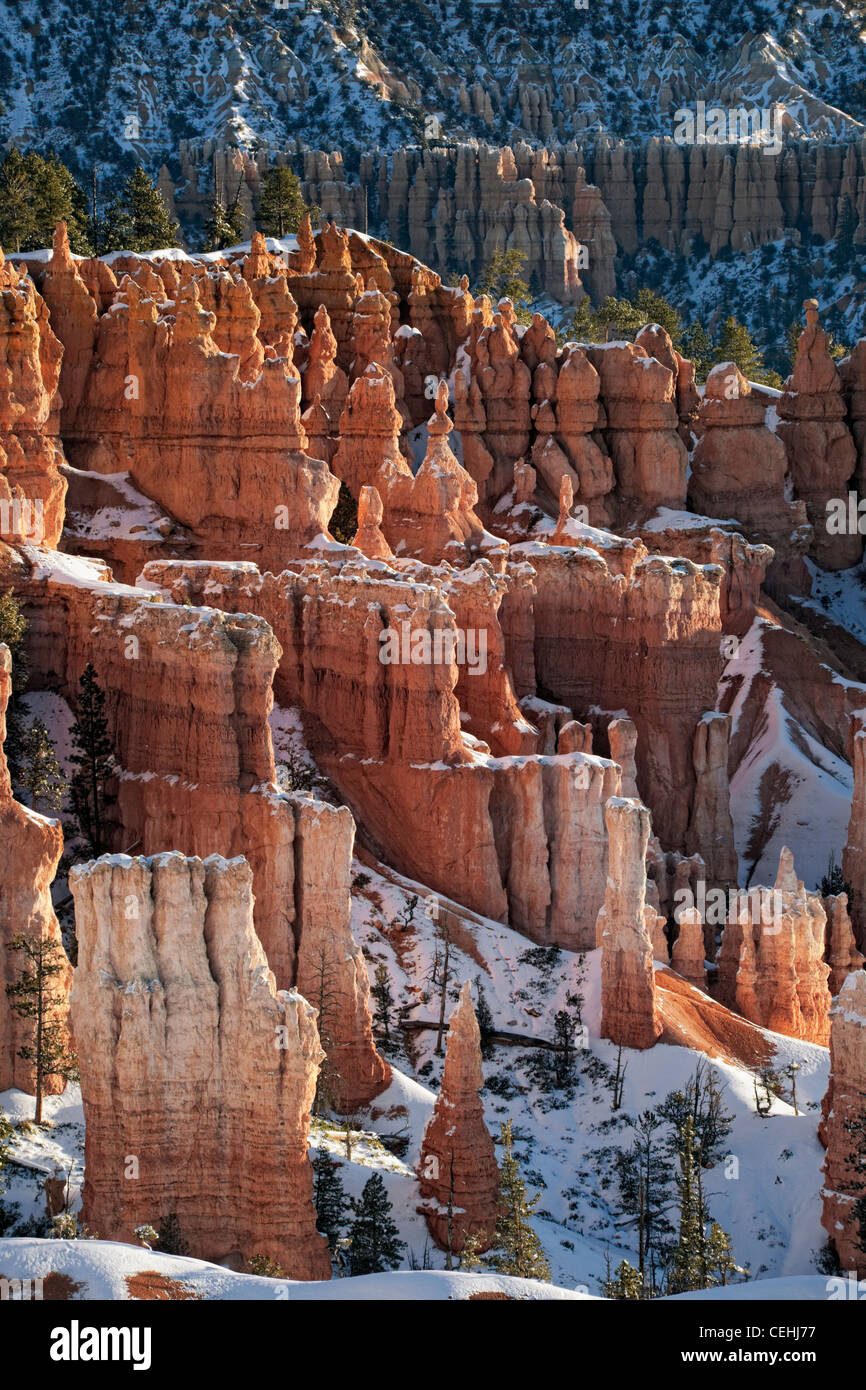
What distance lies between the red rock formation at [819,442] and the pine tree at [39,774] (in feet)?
164

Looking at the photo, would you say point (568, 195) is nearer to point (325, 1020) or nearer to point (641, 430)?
point (641, 430)

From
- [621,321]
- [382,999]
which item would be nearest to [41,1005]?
[382,999]

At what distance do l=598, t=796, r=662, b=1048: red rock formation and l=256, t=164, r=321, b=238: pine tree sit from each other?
58.3 meters

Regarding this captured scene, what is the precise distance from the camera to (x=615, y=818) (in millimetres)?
59719

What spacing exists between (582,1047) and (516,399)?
41.8 m

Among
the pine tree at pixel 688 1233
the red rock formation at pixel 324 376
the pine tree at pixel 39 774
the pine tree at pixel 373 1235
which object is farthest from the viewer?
the red rock formation at pixel 324 376

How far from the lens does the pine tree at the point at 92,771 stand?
60.4m

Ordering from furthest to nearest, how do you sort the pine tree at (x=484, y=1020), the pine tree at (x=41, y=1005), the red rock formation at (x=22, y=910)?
the pine tree at (x=484, y=1020) → the red rock formation at (x=22, y=910) → the pine tree at (x=41, y=1005)

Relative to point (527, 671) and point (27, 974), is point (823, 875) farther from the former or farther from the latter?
point (27, 974)

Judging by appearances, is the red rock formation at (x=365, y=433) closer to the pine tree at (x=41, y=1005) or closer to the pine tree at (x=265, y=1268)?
the pine tree at (x=41, y=1005)

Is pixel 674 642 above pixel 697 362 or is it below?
below

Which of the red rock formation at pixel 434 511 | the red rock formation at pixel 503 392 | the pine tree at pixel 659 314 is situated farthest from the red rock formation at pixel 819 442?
the red rock formation at pixel 434 511

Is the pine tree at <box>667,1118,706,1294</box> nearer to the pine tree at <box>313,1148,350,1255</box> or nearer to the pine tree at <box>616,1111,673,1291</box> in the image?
the pine tree at <box>616,1111,673,1291</box>

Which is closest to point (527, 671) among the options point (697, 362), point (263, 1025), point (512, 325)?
point (512, 325)
